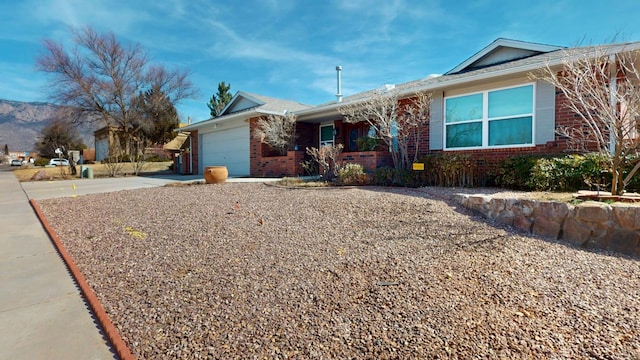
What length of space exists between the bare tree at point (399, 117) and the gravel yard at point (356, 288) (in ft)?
13.2

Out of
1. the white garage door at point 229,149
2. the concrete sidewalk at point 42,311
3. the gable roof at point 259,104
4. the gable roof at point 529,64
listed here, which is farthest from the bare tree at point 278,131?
the concrete sidewalk at point 42,311

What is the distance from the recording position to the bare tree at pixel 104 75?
73.2 ft

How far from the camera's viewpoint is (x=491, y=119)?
843 cm

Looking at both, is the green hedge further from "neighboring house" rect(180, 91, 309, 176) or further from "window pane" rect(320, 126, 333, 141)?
"neighboring house" rect(180, 91, 309, 176)

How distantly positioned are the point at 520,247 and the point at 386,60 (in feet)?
37.8

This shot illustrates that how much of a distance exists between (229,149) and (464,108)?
1120cm

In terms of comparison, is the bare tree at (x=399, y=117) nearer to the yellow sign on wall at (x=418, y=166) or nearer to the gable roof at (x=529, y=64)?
the gable roof at (x=529, y=64)

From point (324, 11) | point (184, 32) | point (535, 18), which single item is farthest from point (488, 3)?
point (184, 32)

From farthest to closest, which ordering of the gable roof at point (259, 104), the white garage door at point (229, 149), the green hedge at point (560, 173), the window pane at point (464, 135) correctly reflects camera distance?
the white garage door at point (229, 149) < the gable roof at point (259, 104) < the window pane at point (464, 135) < the green hedge at point (560, 173)

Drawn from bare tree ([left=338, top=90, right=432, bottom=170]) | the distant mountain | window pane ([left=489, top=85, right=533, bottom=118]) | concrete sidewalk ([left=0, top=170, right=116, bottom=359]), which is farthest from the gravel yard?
the distant mountain

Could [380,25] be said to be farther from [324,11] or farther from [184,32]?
[184,32]

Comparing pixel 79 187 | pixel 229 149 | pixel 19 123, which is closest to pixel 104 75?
pixel 229 149

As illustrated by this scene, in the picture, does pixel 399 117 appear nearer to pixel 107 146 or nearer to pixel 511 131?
pixel 511 131

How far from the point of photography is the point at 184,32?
13.9 m
